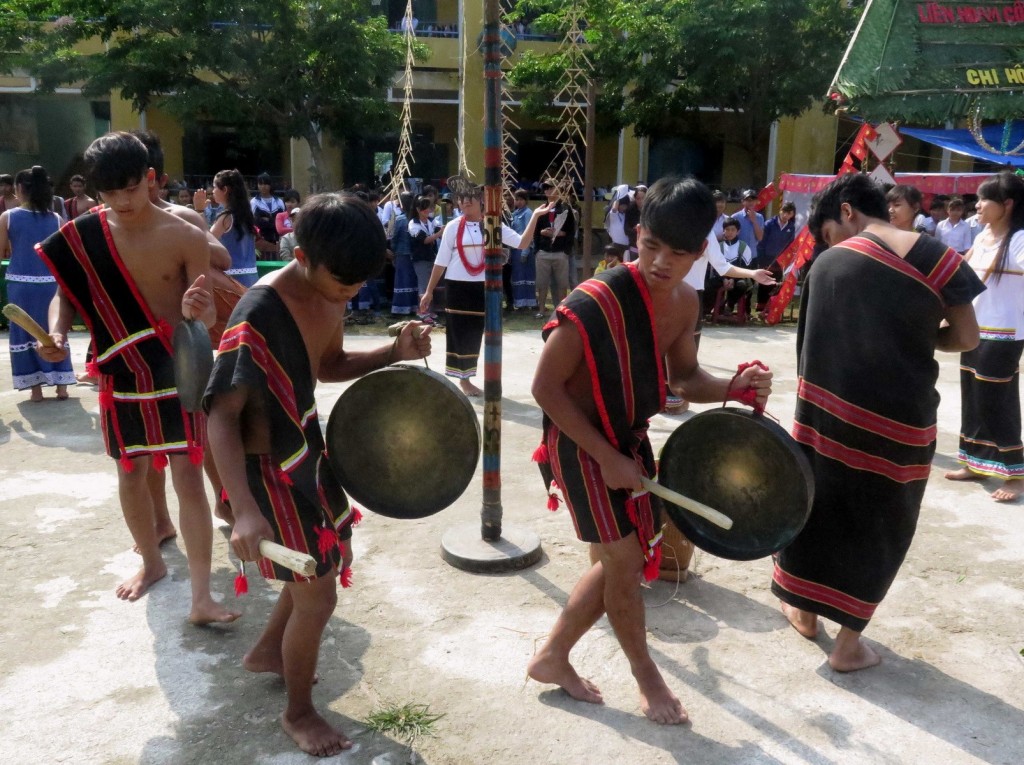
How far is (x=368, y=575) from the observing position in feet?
12.9

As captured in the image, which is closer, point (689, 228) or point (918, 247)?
point (689, 228)

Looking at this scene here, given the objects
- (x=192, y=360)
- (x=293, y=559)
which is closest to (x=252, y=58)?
(x=192, y=360)

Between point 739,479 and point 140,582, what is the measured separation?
2.47m

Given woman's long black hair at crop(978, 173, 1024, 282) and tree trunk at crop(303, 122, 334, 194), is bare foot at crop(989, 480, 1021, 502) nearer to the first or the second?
woman's long black hair at crop(978, 173, 1024, 282)

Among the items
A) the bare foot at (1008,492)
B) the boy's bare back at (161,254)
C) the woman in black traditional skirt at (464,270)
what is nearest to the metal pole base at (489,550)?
the boy's bare back at (161,254)

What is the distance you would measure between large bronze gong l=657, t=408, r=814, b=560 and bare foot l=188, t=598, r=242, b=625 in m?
1.72

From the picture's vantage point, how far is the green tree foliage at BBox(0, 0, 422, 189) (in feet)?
54.0

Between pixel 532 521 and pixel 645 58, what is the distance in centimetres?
1667

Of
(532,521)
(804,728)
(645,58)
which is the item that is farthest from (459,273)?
(645,58)

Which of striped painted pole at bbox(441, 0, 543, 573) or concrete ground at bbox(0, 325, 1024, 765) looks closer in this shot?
concrete ground at bbox(0, 325, 1024, 765)

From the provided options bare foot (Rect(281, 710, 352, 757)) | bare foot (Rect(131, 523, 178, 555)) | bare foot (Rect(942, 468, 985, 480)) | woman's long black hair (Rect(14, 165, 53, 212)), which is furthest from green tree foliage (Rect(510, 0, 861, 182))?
bare foot (Rect(281, 710, 352, 757))

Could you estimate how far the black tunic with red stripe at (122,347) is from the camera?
339 cm

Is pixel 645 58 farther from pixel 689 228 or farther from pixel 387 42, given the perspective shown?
pixel 689 228

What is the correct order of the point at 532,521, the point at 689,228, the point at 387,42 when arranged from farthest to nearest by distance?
the point at 387,42 → the point at 532,521 → the point at 689,228
